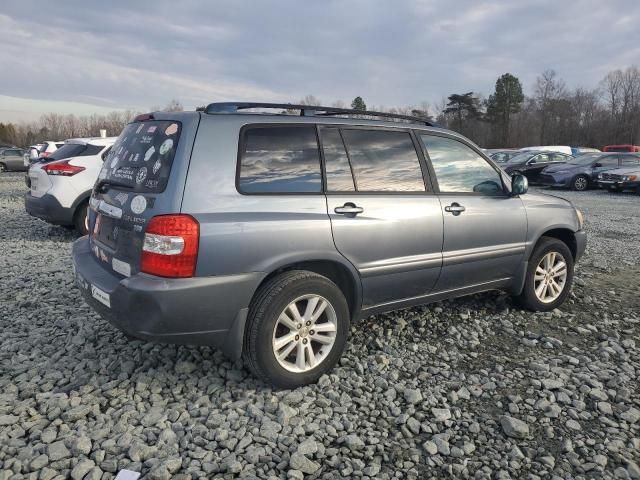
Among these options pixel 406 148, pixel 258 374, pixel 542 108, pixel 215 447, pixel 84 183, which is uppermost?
pixel 542 108

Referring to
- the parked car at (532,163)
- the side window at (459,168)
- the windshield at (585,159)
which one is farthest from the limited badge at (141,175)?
the windshield at (585,159)

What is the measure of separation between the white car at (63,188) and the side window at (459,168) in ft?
17.8

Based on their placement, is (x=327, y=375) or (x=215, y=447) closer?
(x=215, y=447)

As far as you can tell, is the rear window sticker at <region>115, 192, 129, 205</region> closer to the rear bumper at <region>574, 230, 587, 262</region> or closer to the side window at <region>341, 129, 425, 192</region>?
the side window at <region>341, 129, 425, 192</region>

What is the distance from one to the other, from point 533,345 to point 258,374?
7.40 ft

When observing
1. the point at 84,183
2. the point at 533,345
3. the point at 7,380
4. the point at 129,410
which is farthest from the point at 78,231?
the point at 533,345

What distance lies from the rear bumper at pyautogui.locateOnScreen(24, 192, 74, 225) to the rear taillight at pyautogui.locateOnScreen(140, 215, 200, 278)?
18.4ft

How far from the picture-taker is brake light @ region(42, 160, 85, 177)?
7484 mm

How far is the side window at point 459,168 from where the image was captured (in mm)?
3891

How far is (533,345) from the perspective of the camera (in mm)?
3893

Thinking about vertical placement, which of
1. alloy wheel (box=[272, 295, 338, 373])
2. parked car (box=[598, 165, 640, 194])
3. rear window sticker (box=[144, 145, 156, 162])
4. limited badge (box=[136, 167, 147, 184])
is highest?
rear window sticker (box=[144, 145, 156, 162])

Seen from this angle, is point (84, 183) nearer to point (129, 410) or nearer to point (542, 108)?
point (129, 410)

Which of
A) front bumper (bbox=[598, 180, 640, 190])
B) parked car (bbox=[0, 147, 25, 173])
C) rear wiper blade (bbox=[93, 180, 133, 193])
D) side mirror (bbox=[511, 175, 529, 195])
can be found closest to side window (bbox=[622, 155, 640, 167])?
front bumper (bbox=[598, 180, 640, 190])

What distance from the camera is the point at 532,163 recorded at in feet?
66.4
